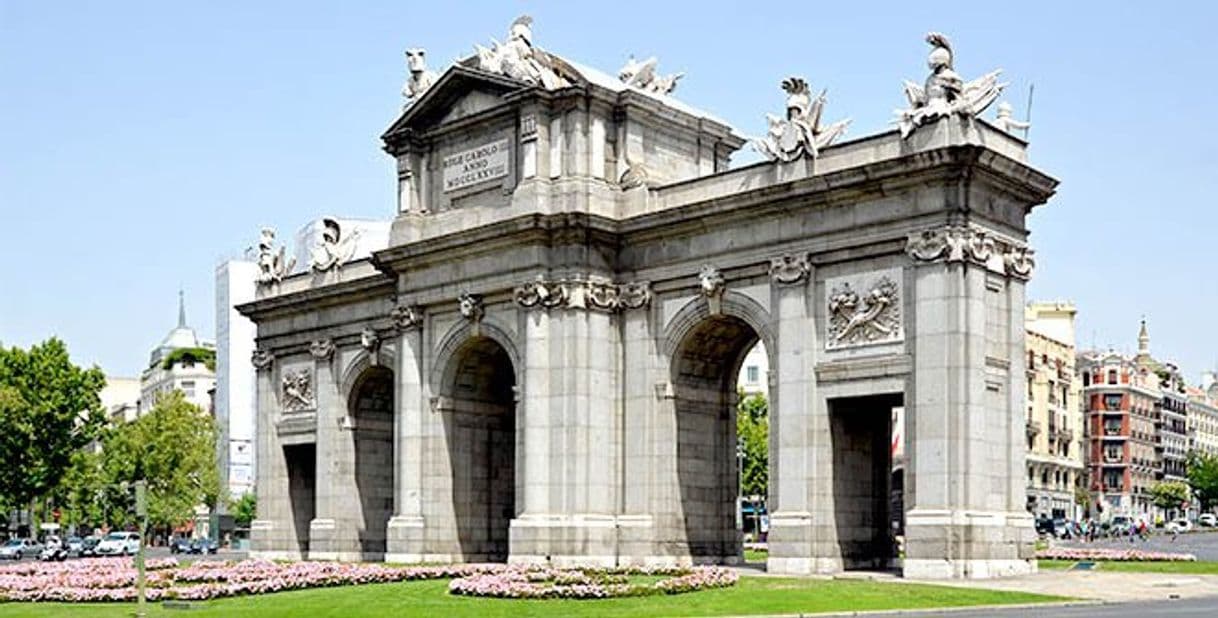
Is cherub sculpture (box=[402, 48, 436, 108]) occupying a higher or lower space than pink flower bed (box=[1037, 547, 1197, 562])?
higher

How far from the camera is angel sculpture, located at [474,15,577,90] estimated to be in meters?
57.0

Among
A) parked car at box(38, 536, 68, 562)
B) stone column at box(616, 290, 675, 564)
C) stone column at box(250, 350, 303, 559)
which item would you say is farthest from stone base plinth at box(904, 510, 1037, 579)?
parked car at box(38, 536, 68, 562)

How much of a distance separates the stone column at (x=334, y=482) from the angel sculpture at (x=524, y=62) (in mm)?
17383

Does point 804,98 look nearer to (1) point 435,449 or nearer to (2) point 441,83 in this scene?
(2) point 441,83

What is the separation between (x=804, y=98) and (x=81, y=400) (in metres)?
80.3

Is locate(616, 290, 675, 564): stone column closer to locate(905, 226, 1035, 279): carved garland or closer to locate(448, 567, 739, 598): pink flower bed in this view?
locate(448, 567, 739, 598): pink flower bed

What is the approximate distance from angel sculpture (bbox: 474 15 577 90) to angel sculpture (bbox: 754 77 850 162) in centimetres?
835

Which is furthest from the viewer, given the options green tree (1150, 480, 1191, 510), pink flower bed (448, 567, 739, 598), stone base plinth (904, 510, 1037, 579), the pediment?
green tree (1150, 480, 1191, 510)

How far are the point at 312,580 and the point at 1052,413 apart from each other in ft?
377

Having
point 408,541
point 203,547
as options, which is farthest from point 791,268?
point 203,547

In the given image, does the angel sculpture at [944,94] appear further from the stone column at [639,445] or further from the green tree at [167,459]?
the green tree at [167,459]

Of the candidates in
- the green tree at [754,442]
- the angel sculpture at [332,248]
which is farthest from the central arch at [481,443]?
the green tree at [754,442]

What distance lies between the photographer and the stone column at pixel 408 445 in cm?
6041

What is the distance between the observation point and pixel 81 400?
11788 cm
